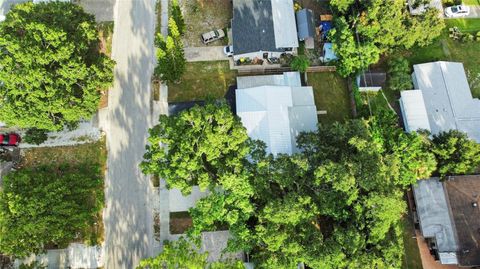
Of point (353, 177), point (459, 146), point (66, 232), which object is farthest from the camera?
point (459, 146)

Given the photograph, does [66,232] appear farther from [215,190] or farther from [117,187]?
[215,190]

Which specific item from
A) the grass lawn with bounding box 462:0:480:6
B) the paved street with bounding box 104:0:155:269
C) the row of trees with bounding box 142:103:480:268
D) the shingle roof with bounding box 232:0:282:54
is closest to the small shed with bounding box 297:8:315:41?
the shingle roof with bounding box 232:0:282:54

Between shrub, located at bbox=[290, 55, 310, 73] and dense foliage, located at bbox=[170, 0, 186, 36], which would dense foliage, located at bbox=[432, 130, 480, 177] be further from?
dense foliage, located at bbox=[170, 0, 186, 36]

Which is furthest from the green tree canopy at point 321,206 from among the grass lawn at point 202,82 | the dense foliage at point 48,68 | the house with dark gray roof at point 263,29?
the dense foliage at point 48,68

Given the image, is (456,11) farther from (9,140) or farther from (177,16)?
(9,140)

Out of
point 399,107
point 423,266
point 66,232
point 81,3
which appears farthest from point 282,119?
point 81,3
